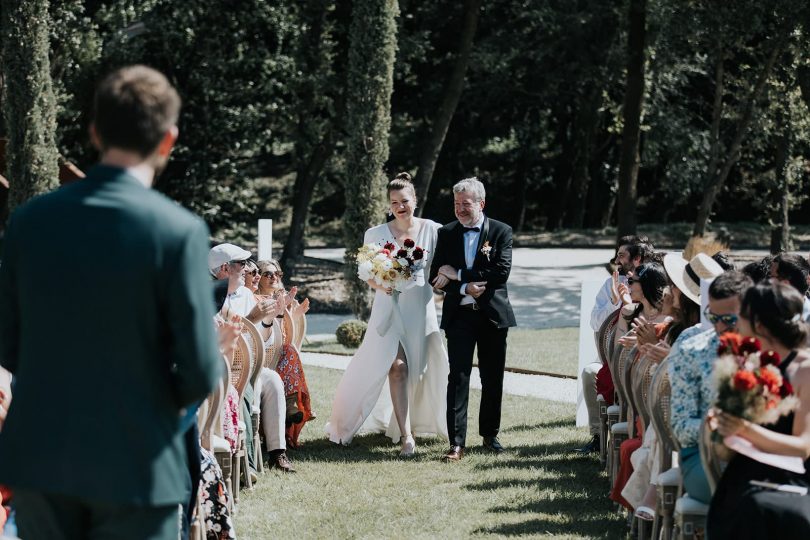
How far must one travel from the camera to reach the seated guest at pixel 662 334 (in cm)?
539

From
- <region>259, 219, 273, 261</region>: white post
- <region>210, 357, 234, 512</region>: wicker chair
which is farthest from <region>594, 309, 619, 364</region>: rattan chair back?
<region>259, 219, 273, 261</region>: white post

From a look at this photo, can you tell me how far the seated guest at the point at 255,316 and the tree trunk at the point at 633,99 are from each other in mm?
13347

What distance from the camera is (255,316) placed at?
6.76 metres

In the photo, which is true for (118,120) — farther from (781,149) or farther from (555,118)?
(555,118)

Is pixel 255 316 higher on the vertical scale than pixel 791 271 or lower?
lower

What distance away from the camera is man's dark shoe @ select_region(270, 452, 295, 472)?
780 centimetres

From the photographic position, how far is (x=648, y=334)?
563cm

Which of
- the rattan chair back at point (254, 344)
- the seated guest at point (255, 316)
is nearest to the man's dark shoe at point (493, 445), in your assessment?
the seated guest at point (255, 316)

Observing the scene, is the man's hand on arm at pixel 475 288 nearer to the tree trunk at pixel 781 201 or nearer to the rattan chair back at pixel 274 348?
the rattan chair back at pixel 274 348

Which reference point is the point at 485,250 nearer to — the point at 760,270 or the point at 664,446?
the point at 760,270

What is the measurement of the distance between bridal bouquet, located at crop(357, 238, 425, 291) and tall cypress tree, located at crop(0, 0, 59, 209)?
1236cm

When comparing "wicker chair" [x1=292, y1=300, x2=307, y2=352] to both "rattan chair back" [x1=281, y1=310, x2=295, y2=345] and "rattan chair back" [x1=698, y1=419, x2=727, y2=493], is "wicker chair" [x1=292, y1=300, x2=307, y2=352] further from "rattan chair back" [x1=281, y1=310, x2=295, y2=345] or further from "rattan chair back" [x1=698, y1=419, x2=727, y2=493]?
"rattan chair back" [x1=698, y1=419, x2=727, y2=493]

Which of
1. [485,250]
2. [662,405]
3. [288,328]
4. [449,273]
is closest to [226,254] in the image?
[288,328]

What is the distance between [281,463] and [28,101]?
524 inches
